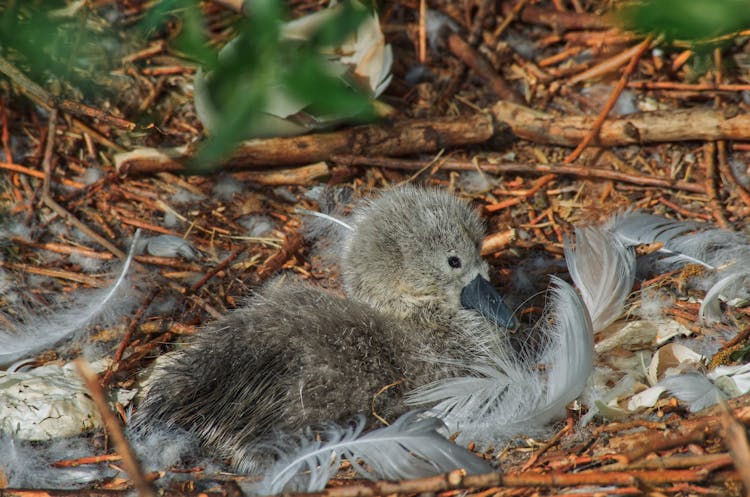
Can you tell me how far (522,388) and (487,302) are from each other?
0.45m

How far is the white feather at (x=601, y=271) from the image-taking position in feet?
10.6

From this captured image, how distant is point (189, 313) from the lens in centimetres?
345

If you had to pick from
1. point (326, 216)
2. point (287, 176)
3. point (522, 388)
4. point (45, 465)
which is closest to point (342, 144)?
point (287, 176)

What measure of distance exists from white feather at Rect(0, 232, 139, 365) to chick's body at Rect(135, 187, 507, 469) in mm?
383

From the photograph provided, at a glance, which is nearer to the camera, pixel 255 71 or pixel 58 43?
pixel 255 71

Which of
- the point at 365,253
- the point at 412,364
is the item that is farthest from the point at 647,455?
the point at 365,253

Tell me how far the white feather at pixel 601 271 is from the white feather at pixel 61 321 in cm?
194

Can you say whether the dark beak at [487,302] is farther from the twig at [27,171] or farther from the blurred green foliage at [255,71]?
the twig at [27,171]

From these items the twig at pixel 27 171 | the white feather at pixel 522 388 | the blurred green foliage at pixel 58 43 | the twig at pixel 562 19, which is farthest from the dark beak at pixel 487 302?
the blurred green foliage at pixel 58 43

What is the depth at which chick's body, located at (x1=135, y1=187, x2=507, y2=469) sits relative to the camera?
2.72 meters

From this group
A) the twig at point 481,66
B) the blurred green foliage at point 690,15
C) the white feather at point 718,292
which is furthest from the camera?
the twig at point 481,66

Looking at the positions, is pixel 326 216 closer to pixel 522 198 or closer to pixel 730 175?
pixel 522 198

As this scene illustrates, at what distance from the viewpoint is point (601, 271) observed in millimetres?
3336

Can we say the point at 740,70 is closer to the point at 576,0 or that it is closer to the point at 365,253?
the point at 576,0
